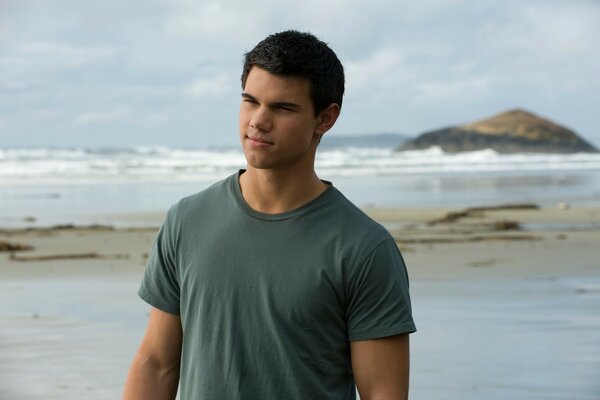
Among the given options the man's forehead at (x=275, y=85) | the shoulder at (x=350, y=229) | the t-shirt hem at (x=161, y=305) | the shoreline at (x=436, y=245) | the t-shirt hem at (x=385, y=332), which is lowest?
the shoreline at (x=436, y=245)

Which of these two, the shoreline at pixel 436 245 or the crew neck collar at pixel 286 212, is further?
the shoreline at pixel 436 245

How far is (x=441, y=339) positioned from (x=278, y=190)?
19.1 feet

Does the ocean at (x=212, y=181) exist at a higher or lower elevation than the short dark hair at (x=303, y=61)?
lower

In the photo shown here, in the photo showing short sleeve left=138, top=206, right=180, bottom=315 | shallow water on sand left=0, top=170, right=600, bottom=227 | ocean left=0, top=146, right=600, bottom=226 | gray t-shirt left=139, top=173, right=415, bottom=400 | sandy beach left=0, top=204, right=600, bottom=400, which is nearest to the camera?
gray t-shirt left=139, top=173, right=415, bottom=400

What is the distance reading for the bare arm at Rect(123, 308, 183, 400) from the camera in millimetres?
2799

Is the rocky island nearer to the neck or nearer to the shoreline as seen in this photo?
the shoreline

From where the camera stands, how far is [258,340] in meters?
2.68

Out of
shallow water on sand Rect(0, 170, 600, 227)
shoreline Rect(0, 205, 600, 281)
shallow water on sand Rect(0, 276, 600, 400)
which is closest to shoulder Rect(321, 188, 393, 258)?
shallow water on sand Rect(0, 276, 600, 400)

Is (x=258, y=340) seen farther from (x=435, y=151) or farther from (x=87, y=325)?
(x=435, y=151)

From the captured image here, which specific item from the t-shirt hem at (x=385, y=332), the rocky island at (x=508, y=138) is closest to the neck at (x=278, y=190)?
the t-shirt hem at (x=385, y=332)

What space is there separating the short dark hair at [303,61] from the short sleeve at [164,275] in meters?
0.39

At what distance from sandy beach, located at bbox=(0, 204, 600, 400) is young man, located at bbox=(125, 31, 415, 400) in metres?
4.21

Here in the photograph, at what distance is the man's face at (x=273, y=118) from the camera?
2656mm

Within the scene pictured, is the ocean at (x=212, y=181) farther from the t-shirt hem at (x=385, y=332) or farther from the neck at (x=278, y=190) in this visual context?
the t-shirt hem at (x=385, y=332)
